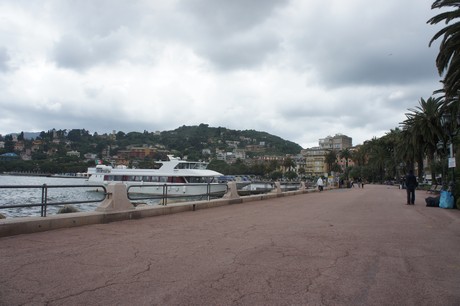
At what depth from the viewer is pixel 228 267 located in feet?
19.1

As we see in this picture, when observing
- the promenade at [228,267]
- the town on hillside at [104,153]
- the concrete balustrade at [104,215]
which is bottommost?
the promenade at [228,267]

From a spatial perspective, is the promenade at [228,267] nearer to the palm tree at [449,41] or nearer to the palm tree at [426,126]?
the palm tree at [449,41]

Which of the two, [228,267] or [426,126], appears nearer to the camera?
[228,267]

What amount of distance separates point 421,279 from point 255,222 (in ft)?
21.4

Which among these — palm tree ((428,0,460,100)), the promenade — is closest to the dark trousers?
palm tree ((428,0,460,100))

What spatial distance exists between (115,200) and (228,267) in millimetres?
6408

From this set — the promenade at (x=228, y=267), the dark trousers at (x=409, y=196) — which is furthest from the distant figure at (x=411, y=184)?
the promenade at (x=228, y=267)

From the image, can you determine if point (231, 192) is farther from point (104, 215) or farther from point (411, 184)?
point (411, 184)

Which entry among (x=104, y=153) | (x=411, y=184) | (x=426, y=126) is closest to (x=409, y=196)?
(x=411, y=184)

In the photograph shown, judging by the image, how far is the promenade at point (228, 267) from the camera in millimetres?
4465

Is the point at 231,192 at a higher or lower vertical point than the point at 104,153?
lower

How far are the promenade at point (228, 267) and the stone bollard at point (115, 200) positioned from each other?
1.18 metres

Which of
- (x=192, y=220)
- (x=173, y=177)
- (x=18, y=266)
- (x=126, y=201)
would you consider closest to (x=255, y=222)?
(x=192, y=220)

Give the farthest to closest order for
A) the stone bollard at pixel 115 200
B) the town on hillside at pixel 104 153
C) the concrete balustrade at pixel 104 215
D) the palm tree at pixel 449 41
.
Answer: the town on hillside at pixel 104 153, the palm tree at pixel 449 41, the stone bollard at pixel 115 200, the concrete balustrade at pixel 104 215
